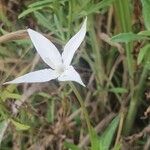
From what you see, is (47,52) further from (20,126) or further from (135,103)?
(135,103)

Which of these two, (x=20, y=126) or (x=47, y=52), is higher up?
(x=47, y=52)

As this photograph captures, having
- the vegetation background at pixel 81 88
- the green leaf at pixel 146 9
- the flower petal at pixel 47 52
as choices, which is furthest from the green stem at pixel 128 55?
the flower petal at pixel 47 52

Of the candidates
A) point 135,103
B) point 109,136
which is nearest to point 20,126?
point 109,136

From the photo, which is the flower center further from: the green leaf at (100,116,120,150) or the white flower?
the green leaf at (100,116,120,150)

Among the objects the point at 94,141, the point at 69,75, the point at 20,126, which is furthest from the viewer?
the point at 20,126

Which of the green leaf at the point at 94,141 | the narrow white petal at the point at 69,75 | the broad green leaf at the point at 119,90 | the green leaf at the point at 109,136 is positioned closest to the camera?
the narrow white petal at the point at 69,75

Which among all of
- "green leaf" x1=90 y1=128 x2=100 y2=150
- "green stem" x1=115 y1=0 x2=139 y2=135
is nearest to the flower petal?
"green leaf" x1=90 y1=128 x2=100 y2=150

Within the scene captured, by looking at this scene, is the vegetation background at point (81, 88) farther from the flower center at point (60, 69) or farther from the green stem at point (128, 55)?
the flower center at point (60, 69)
